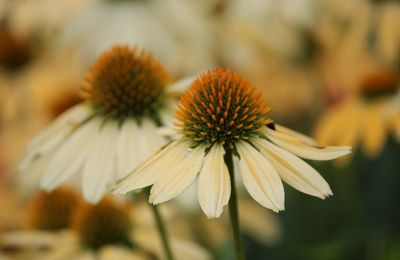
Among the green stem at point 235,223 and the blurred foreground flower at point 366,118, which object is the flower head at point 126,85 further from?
the blurred foreground flower at point 366,118

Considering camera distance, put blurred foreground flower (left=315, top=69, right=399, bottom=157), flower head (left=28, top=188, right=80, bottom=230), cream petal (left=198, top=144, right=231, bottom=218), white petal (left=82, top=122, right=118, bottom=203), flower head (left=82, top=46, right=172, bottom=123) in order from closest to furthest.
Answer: cream petal (left=198, top=144, right=231, bottom=218) → white petal (left=82, top=122, right=118, bottom=203) → flower head (left=82, top=46, right=172, bottom=123) → flower head (left=28, top=188, right=80, bottom=230) → blurred foreground flower (left=315, top=69, right=399, bottom=157)

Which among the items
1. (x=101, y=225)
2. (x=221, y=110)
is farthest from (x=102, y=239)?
(x=221, y=110)

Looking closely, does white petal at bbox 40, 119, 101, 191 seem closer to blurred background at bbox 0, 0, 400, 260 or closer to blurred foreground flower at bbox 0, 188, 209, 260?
blurred foreground flower at bbox 0, 188, 209, 260

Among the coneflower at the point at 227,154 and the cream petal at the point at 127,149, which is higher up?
the cream petal at the point at 127,149

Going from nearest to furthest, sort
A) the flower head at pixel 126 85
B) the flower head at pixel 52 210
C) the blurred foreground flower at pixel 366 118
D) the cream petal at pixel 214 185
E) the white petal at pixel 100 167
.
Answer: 1. the cream petal at pixel 214 185
2. the white petal at pixel 100 167
3. the flower head at pixel 126 85
4. the flower head at pixel 52 210
5. the blurred foreground flower at pixel 366 118

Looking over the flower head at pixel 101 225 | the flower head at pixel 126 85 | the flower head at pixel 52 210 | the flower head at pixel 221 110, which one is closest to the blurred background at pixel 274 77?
the flower head at pixel 52 210

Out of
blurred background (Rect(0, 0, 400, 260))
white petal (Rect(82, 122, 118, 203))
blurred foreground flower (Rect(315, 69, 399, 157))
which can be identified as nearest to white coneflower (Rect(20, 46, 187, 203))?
white petal (Rect(82, 122, 118, 203))

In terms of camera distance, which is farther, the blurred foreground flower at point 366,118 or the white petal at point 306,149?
the blurred foreground flower at point 366,118
